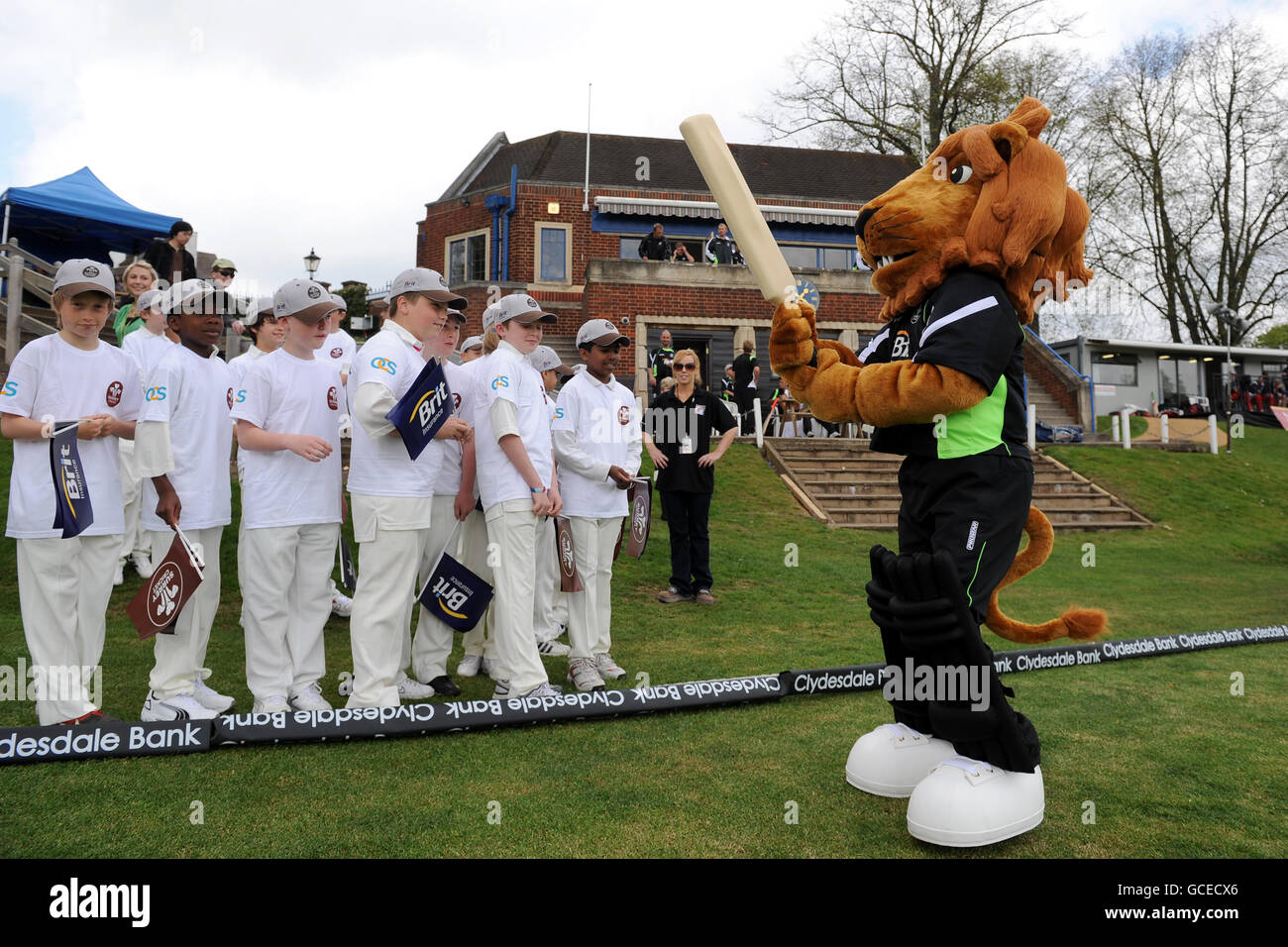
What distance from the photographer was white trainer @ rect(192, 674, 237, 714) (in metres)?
5.16

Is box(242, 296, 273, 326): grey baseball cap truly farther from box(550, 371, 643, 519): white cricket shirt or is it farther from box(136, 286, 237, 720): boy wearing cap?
box(550, 371, 643, 519): white cricket shirt

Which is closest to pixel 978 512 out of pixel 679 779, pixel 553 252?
pixel 679 779

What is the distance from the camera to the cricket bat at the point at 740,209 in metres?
3.56

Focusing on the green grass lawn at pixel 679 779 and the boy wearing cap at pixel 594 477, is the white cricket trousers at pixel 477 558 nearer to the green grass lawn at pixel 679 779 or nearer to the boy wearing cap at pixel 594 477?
the green grass lawn at pixel 679 779

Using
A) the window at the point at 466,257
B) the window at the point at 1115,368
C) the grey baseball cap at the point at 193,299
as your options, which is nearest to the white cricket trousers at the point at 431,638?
the grey baseball cap at the point at 193,299

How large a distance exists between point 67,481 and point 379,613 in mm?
1588

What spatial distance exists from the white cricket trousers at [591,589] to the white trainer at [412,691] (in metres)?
0.93

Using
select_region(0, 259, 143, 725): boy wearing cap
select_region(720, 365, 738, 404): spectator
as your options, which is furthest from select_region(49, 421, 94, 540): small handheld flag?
select_region(720, 365, 738, 404): spectator

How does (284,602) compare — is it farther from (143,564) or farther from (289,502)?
(143,564)

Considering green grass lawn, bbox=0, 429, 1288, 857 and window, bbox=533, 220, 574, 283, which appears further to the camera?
window, bbox=533, 220, 574, 283

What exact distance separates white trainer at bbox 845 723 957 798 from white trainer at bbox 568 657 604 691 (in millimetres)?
2140

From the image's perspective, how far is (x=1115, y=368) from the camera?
31453mm

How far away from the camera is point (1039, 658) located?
581cm

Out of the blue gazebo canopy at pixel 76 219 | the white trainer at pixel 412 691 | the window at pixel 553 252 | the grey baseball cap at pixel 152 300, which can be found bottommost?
the white trainer at pixel 412 691
